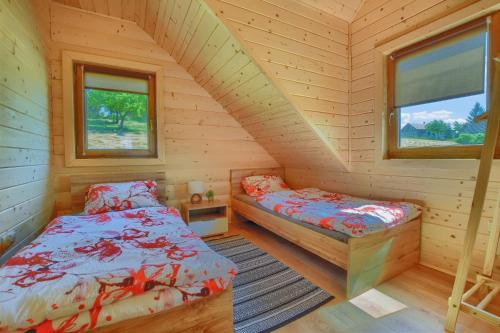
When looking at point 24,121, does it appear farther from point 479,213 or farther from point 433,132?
point 433,132

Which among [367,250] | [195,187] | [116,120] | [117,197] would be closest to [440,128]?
[367,250]

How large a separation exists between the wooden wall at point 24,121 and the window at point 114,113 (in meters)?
0.29

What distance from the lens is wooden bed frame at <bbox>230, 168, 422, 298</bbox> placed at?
155 centimetres

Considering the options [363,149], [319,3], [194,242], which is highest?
[319,3]

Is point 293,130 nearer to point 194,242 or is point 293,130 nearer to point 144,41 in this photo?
point 194,242

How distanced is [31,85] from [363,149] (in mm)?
3033

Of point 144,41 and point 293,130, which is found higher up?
point 144,41

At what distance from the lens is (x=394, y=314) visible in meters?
1.38

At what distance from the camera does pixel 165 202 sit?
2.75 meters

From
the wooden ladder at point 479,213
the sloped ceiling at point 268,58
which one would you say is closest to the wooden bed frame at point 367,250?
the wooden ladder at point 479,213

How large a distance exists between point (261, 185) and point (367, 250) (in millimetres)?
1727

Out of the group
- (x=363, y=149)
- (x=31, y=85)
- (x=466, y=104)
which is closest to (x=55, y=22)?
(x=31, y=85)

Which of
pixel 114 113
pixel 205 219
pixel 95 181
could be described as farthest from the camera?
pixel 205 219

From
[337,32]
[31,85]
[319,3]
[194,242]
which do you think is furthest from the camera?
[337,32]
